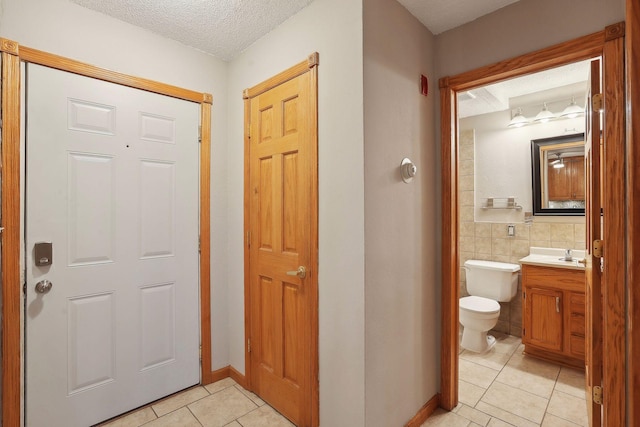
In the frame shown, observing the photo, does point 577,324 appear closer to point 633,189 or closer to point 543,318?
point 543,318

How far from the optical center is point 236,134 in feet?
7.88

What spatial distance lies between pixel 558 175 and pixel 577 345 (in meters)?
1.60

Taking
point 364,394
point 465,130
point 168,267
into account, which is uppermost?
point 465,130

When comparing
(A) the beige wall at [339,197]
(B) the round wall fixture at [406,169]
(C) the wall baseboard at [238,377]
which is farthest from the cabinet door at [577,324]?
(C) the wall baseboard at [238,377]

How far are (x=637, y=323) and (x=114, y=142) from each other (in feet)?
8.20

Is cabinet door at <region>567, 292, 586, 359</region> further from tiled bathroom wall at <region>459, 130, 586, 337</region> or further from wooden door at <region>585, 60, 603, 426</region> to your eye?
wooden door at <region>585, 60, 603, 426</region>

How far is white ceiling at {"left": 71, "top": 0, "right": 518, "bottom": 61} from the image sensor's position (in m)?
1.82

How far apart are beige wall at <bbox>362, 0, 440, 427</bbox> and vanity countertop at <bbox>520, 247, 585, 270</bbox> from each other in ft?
4.33

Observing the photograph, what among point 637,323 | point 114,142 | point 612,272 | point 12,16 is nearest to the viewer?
point 637,323

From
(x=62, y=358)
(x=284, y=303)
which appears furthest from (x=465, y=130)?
(x=62, y=358)

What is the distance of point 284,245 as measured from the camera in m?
2.00

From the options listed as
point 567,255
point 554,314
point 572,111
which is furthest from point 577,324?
point 572,111

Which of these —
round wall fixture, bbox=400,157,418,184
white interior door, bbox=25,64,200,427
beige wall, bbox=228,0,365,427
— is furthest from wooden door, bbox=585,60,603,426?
white interior door, bbox=25,64,200,427

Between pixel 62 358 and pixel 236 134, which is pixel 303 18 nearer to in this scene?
pixel 236 134
